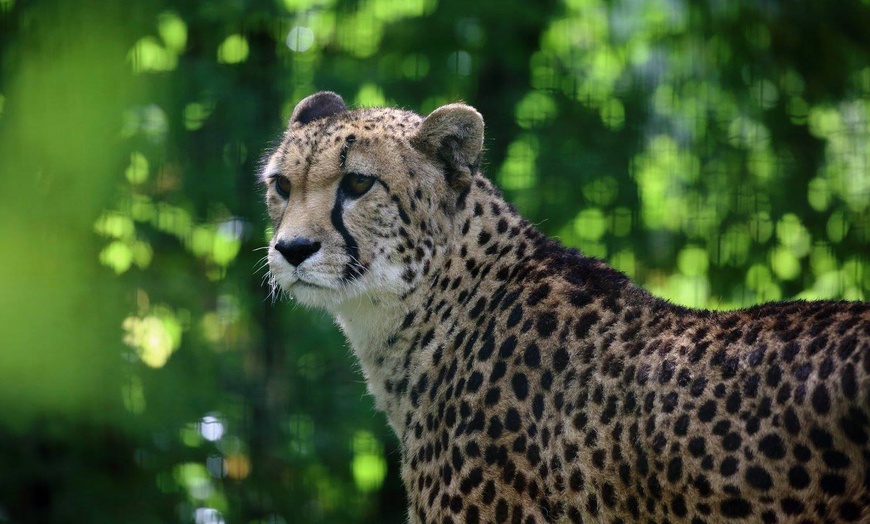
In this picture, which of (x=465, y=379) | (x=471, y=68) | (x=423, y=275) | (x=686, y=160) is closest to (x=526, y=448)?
(x=465, y=379)

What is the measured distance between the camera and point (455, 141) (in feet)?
11.6

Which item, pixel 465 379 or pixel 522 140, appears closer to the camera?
pixel 465 379

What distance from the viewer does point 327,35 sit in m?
6.45

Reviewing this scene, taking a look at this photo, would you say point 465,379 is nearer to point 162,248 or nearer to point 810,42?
point 162,248

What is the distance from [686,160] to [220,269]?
9.03 feet

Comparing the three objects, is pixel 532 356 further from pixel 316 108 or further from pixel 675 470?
pixel 316 108

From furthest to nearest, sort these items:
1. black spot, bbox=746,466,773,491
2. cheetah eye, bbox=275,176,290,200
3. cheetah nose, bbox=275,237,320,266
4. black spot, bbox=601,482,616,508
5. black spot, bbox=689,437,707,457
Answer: cheetah eye, bbox=275,176,290,200
cheetah nose, bbox=275,237,320,266
black spot, bbox=601,482,616,508
black spot, bbox=689,437,707,457
black spot, bbox=746,466,773,491

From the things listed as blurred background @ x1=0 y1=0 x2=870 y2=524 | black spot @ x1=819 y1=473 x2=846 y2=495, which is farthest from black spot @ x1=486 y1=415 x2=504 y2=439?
blurred background @ x1=0 y1=0 x2=870 y2=524

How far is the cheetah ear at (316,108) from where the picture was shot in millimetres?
3855

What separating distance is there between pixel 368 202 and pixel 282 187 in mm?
344

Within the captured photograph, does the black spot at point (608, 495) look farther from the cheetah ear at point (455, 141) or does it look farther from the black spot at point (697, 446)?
the cheetah ear at point (455, 141)

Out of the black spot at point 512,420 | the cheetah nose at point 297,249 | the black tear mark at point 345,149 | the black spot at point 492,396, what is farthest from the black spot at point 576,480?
the black tear mark at point 345,149

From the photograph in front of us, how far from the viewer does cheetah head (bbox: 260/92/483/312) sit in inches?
132

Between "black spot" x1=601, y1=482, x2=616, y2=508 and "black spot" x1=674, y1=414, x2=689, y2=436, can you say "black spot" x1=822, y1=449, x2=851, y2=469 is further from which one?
"black spot" x1=601, y1=482, x2=616, y2=508
